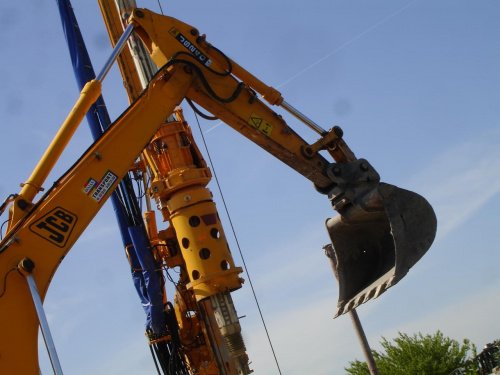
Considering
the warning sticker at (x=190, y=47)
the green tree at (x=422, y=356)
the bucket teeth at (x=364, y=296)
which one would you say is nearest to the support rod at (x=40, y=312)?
the warning sticker at (x=190, y=47)

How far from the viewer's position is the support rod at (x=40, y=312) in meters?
7.25

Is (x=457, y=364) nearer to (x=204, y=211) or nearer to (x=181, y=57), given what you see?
(x=204, y=211)

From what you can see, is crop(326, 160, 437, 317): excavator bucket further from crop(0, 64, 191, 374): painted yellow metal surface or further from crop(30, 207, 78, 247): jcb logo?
crop(30, 207, 78, 247): jcb logo

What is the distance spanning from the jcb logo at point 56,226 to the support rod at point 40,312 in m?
0.39

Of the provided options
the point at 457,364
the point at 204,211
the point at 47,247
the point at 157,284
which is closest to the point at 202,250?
the point at 204,211

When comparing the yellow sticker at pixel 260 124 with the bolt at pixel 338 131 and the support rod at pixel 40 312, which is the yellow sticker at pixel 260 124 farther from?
the support rod at pixel 40 312

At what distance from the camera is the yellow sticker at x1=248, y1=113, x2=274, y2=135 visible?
10.4 meters

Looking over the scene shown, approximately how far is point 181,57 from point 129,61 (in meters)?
6.02

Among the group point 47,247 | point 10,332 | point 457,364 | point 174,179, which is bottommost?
point 457,364

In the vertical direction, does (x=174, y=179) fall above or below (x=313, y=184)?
above

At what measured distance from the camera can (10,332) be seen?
7.39 metres

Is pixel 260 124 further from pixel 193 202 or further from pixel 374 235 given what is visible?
pixel 193 202

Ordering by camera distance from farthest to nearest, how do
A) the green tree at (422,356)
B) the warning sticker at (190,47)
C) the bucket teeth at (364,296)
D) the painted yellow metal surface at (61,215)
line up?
the green tree at (422,356)
the warning sticker at (190,47)
the bucket teeth at (364,296)
the painted yellow metal surface at (61,215)

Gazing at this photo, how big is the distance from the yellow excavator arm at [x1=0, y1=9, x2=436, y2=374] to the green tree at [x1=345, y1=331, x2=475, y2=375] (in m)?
14.8
